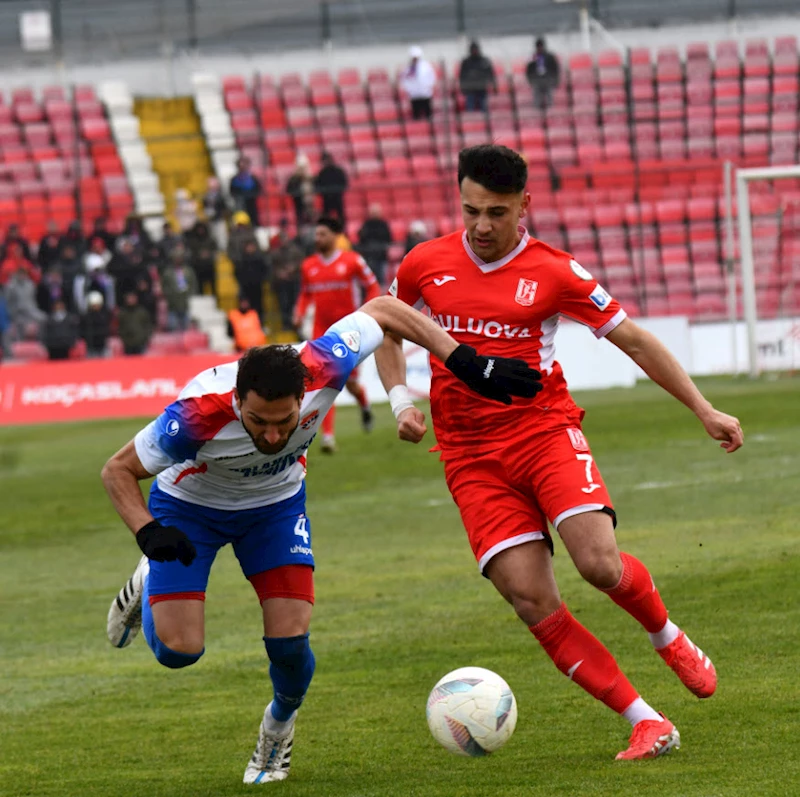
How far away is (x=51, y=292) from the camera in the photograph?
23.6 metres

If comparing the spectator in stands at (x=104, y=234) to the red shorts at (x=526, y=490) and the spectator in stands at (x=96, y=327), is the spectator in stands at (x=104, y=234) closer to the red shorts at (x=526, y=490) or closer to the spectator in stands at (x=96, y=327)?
the spectator in stands at (x=96, y=327)

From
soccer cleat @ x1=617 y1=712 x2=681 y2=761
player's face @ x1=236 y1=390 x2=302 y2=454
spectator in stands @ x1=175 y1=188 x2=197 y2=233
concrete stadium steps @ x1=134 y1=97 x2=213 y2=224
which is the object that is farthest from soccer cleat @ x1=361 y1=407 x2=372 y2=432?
player's face @ x1=236 y1=390 x2=302 y2=454

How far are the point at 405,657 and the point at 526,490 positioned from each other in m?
2.18

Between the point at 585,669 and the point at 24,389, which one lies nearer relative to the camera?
the point at 585,669

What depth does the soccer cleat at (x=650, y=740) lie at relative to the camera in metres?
5.45

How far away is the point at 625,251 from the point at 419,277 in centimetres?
2070

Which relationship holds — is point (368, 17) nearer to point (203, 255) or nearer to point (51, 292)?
point (203, 255)

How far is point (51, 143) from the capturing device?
101 feet

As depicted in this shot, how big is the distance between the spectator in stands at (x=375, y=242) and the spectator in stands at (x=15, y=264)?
17.2 feet

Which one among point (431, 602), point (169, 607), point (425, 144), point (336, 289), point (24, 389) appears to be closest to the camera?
point (169, 607)

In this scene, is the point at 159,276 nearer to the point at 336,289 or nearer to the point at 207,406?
the point at 336,289

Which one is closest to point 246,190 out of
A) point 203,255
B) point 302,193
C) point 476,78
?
point 302,193

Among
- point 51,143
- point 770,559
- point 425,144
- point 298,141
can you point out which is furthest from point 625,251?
point 770,559

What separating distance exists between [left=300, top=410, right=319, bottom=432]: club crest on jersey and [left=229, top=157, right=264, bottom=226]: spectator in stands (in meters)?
20.2
